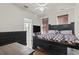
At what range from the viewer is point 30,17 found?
5.61 ft

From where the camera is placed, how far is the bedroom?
1.65 meters

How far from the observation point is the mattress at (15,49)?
5.49 feet

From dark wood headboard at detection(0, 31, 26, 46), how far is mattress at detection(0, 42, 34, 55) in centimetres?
4

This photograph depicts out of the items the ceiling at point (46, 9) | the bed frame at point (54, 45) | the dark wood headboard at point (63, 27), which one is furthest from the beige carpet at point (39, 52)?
the ceiling at point (46, 9)

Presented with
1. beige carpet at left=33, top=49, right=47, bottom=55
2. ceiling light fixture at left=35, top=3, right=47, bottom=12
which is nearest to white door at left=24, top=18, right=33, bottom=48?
beige carpet at left=33, top=49, right=47, bottom=55

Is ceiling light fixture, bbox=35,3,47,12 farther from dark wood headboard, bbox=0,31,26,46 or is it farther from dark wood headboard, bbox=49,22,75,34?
dark wood headboard, bbox=0,31,26,46

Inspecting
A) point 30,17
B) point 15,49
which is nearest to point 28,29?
point 30,17

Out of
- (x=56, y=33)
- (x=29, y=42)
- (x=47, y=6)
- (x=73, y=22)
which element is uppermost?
(x=47, y=6)

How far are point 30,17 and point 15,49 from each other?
46 centimetres
